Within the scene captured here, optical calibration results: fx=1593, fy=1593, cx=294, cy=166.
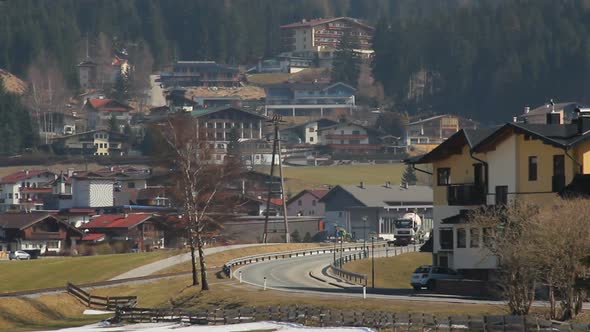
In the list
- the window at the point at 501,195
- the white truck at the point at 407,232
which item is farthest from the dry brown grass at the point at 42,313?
the white truck at the point at 407,232

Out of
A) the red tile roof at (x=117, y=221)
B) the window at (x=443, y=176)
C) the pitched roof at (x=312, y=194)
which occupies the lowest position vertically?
the red tile roof at (x=117, y=221)

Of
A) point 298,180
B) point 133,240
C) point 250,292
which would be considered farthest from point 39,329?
point 298,180

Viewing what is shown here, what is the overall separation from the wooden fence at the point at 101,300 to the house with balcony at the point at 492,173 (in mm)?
14710

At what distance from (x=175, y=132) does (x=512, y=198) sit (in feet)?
63.8

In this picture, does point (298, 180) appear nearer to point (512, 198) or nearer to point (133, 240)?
point (133, 240)

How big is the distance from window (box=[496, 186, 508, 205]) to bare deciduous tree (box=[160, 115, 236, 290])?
1463cm

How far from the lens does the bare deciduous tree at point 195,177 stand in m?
76.4

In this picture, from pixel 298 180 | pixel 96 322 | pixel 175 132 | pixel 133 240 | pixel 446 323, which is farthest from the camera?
pixel 298 180

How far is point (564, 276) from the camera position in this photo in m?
55.2

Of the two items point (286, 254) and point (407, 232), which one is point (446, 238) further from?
point (407, 232)

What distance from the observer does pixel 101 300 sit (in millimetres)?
79688

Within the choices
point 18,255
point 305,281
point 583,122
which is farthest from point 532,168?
point 18,255

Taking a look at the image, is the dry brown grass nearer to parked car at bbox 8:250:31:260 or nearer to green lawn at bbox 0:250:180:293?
green lawn at bbox 0:250:180:293

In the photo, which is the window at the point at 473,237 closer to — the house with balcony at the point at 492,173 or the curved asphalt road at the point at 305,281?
the house with balcony at the point at 492,173
